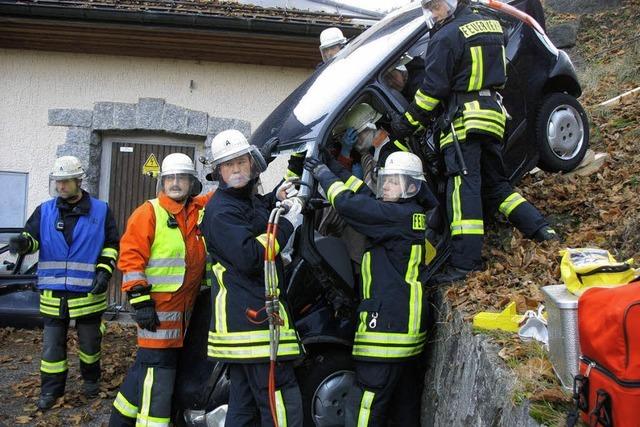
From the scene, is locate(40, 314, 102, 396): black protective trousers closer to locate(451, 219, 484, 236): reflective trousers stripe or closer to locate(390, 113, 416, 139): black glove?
locate(390, 113, 416, 139): black glove

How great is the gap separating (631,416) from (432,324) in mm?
2246

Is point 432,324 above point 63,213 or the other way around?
the other way around

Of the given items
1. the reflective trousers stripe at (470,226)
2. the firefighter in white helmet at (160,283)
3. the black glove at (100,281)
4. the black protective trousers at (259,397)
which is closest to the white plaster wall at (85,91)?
the black glove at (100,281)

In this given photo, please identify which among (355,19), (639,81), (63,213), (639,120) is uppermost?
(355,19)

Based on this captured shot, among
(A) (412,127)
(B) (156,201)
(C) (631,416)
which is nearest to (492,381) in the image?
(C) (631,416)

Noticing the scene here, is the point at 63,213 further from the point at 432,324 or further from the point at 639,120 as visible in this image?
the point at 639,120

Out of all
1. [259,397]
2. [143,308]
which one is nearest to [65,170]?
[143,308]

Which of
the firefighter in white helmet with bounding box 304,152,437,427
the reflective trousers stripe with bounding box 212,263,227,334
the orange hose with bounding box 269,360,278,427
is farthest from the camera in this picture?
the firefighter in white helmet with bounding box 304,152,437,427

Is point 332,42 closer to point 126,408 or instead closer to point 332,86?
point 332,86

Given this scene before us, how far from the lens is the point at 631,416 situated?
2184 mm

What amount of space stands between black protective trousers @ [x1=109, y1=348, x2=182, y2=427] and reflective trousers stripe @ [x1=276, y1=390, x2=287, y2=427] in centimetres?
118

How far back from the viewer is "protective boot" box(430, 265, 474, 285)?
14.8 feet

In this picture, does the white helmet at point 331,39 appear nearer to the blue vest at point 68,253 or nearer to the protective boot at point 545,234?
the blue vest at point 68,253

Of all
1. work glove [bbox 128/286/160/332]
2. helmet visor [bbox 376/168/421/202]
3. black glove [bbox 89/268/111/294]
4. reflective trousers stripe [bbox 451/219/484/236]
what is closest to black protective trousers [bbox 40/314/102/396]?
black glove [bbox 89/268/111/294]
